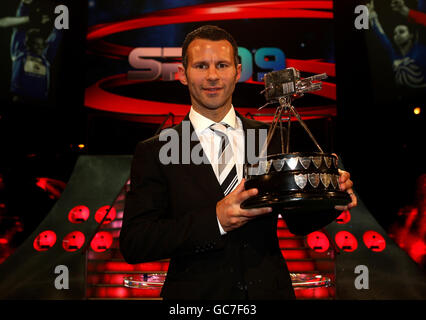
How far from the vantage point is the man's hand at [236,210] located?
1.59 meters

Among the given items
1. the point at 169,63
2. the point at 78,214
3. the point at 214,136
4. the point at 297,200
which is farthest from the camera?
the point at 169,63

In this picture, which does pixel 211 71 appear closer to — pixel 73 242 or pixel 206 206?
pixel 206 206

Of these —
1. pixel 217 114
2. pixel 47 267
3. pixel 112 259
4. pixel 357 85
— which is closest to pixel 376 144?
pixel 357 85

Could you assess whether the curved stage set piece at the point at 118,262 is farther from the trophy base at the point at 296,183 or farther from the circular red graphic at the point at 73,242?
the trophy base at the point at 296,183

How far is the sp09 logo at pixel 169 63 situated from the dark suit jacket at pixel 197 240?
7899 millimetres

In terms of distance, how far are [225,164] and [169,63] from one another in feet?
26.9

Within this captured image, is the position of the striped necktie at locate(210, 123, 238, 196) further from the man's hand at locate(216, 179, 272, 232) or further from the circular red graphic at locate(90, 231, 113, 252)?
the circular red graphic at locate(90, 231, 113, 252)

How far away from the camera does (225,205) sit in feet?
5.48

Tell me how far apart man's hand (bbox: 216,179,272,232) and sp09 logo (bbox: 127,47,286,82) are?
27.2 ft

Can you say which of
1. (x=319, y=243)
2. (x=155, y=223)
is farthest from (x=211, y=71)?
(x=319, y=243)

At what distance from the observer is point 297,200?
1.55 m

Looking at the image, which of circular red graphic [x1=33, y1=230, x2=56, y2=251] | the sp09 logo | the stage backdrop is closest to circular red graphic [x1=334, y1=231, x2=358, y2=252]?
the stage backdrop

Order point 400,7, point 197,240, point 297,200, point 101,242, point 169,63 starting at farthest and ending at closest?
point 169,63
point 400,7
point 101,242
point 197,240
point 297,200

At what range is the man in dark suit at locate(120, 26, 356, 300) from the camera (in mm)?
1820
